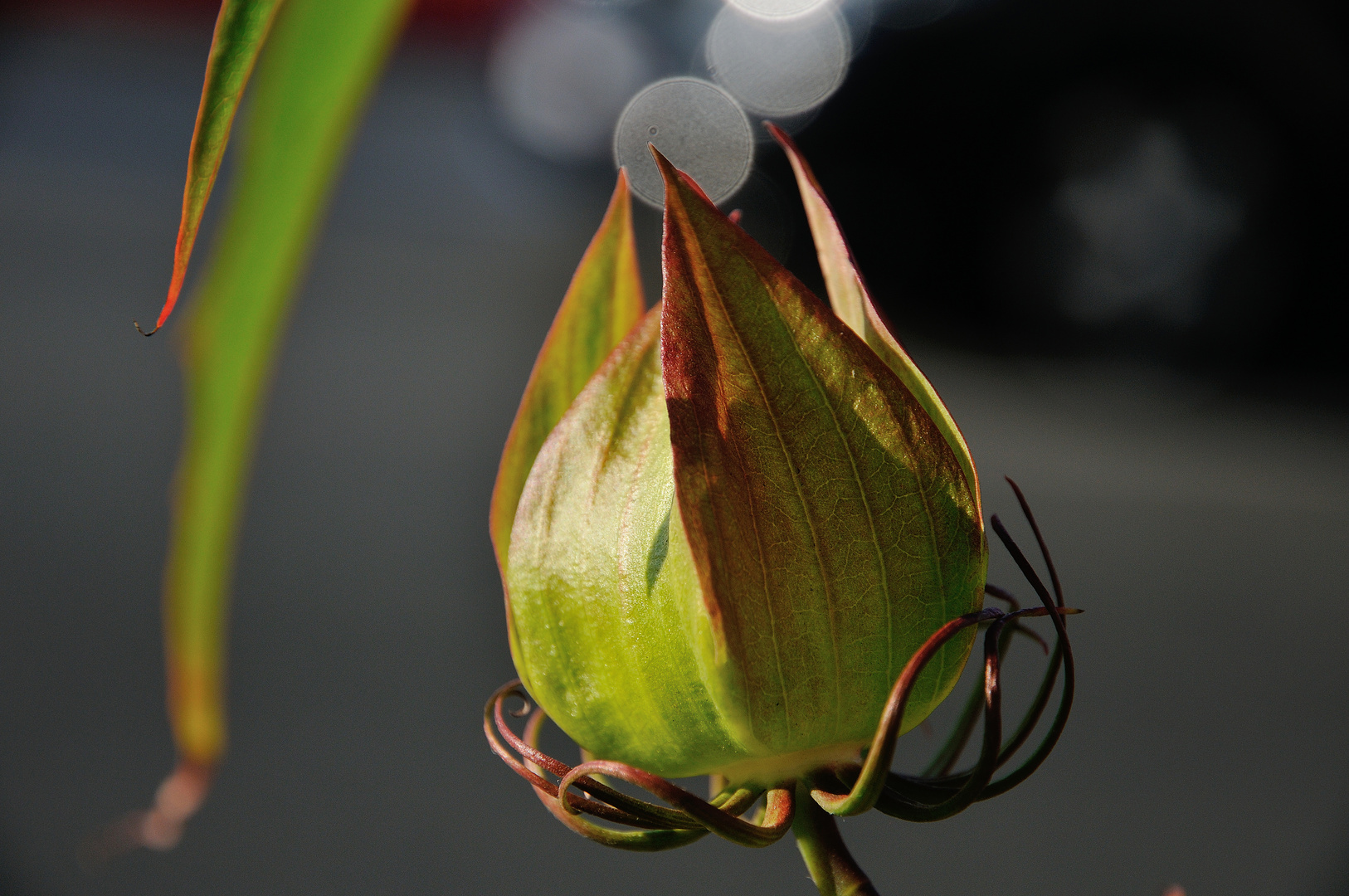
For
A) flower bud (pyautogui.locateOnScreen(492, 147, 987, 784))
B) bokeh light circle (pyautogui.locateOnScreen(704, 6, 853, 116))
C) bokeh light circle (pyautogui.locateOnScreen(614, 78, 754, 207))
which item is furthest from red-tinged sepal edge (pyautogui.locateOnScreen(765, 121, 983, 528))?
bokeh light circle (pyautogui.locateOnScreen(704, 6, 853, 116))

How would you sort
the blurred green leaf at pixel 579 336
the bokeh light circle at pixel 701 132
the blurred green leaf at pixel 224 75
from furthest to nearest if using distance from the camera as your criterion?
1. the bokeh light circle at pixel 701 132
2. the blurred green leaf at pixel 579 336
3. the blurred green leaf at pixel 224 75

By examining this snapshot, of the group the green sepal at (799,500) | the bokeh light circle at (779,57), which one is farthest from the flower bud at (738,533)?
the bokeh light circle at (779,57)

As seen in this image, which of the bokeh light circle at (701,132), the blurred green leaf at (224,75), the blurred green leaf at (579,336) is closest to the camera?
the blurred green leaf at (224,75)

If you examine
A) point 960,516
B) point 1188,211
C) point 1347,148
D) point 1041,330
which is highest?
point 1347,148

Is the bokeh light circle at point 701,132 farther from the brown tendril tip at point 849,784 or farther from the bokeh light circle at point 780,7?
the brown tendril tip at point 849,784

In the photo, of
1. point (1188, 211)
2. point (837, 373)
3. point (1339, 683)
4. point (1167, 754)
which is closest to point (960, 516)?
point (837, 373)

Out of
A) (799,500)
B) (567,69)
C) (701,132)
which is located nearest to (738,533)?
(799,500)

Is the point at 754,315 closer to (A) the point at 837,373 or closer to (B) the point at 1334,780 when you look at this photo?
(A) the point at 837,373

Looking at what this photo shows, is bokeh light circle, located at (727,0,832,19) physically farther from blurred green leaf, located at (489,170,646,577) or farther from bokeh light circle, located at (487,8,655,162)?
blurred green leaf, located at (489,170,646,577)
